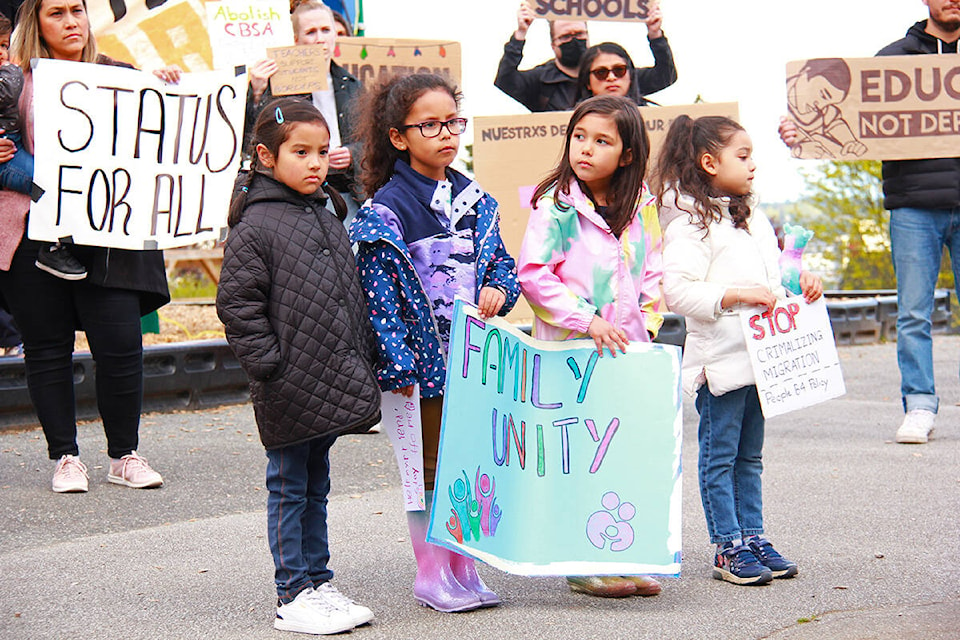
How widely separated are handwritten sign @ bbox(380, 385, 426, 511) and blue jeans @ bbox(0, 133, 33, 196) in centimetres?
227

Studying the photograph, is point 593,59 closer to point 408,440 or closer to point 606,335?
point 606,335

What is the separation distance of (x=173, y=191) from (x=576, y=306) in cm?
256

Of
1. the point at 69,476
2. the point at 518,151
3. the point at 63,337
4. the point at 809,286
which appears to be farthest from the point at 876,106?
the point at 69,476

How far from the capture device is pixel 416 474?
3.81m

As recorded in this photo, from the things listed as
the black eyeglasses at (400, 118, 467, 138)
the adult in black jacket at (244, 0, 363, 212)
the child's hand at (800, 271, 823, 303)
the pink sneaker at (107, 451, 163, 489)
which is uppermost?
the adult in black jacket at (244, 0, 363, 212)

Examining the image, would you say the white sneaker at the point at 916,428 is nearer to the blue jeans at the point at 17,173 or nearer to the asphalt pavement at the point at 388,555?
the asphalt pavement at the point at 388,555

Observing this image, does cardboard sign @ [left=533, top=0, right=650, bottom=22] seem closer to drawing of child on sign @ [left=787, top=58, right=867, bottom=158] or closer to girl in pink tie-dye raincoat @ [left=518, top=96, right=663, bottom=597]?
drawing of child on sign @ [left=787, top=58, right=867, bottom=158]

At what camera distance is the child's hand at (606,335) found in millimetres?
3770

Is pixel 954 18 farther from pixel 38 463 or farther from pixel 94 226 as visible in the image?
pixel 38 463

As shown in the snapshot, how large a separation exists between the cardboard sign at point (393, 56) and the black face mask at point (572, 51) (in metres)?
0.57

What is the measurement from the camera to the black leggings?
529cm

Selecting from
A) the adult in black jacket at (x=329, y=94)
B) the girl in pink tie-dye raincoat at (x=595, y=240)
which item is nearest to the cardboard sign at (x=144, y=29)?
the adult in black jacket at (x=329, y=94)

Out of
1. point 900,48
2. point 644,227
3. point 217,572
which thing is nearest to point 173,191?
point 217,572

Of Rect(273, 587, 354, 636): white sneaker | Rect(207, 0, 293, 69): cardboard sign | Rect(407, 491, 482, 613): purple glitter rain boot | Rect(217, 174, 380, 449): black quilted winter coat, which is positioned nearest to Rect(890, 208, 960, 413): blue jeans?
Rect(207, 0, 293, 69): cardboard sign
